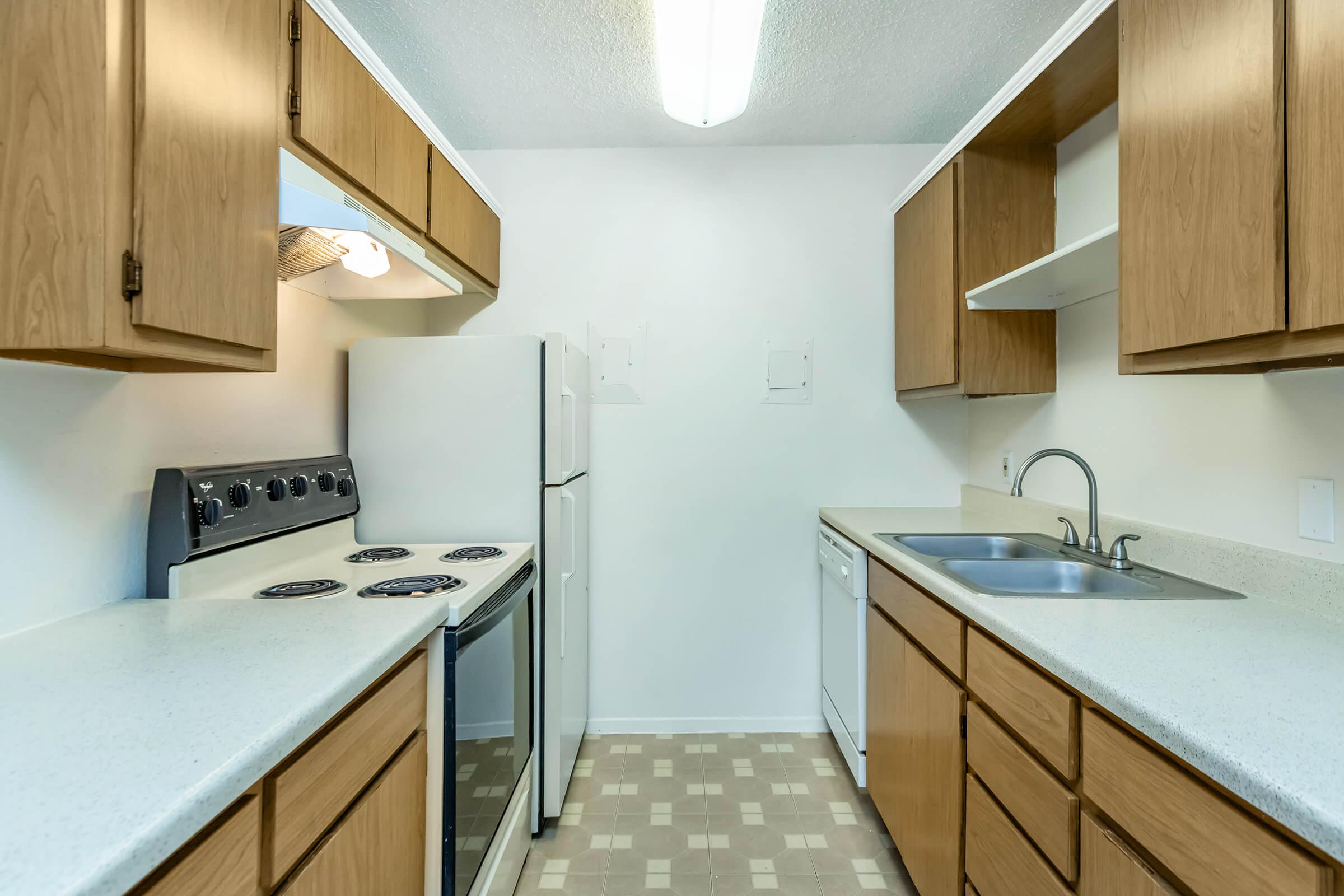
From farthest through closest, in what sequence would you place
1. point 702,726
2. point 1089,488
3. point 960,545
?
point 702,726 → point 960,545 → point 1089,488

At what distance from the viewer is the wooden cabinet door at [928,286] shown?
2.04 metres

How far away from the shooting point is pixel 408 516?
1.90m

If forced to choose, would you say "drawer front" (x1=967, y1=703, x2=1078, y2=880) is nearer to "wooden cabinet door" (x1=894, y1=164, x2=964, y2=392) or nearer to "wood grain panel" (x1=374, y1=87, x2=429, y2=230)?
"wooden cabinet door" (x1=894, y1=164, x2=964, y2=392)

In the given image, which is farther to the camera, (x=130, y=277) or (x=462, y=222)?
(x=462, y=222)

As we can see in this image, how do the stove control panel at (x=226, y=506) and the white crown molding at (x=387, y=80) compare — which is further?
the white crown molding at (x=387, y=80)

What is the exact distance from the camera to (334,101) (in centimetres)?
143

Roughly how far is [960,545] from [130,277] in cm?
218

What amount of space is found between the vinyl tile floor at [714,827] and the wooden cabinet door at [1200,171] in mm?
1602

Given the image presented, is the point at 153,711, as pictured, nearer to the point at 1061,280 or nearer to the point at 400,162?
the point at 400,162

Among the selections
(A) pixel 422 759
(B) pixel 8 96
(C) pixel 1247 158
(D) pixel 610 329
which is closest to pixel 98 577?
(A) pixel 422 759

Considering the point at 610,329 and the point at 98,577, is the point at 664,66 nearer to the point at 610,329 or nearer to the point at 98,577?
the point at 610,329

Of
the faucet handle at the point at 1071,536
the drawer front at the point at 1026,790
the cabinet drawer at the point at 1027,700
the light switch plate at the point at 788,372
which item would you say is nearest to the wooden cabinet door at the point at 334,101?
the light switch plate at the point at 788,372

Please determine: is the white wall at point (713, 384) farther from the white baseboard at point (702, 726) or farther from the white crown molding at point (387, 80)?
the white crown molding at point (387, 80)

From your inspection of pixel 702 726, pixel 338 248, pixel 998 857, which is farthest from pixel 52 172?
pixel 702 726
